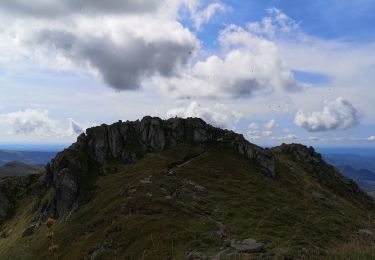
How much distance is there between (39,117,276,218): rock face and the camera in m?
73.2

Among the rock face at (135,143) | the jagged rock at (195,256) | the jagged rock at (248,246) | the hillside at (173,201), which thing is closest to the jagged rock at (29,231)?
the hillside at (173,201)

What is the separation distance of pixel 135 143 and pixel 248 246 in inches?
1719

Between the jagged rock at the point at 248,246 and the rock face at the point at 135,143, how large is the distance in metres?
36.9

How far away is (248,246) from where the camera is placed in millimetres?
38844

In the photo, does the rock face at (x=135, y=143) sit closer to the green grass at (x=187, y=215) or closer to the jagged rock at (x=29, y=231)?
the green grass at (x=187, y=215)

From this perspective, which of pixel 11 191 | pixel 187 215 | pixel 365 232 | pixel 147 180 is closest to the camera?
pixel 187 215

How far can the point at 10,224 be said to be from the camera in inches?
3036

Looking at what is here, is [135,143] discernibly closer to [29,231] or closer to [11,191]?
[29,231]

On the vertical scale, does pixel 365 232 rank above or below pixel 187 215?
below

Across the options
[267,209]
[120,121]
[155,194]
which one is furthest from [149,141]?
[267,209]

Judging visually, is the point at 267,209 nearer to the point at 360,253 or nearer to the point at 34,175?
the point at 360,253

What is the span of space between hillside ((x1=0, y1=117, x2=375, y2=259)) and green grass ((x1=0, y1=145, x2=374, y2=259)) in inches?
6.6

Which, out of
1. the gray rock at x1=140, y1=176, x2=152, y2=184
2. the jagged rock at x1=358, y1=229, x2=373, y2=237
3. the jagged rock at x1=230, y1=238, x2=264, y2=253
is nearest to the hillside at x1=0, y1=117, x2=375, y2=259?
the jagged rock at x1=230, y1=238, x2=264, y2=253

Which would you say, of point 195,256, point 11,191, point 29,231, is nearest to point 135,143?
point 29,231
